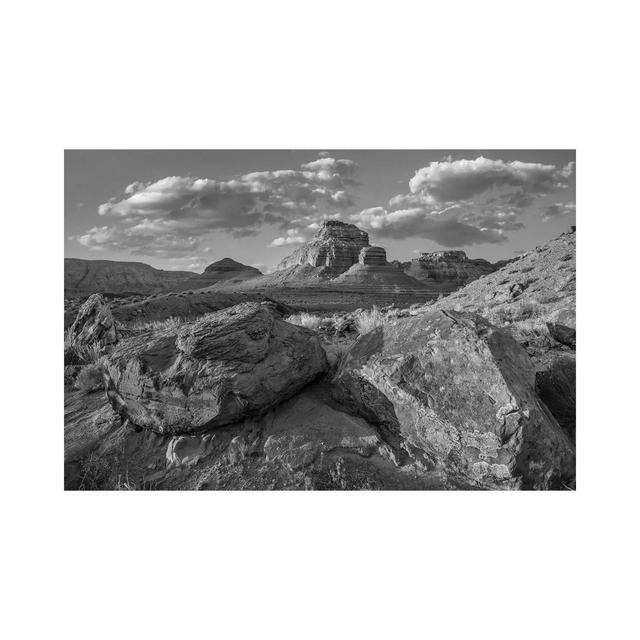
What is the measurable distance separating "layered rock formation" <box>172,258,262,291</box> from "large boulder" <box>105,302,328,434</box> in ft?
283

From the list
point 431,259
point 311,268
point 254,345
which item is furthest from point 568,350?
point 431,259

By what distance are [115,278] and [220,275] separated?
25.1 m

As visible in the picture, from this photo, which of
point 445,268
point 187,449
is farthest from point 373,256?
point 187,449

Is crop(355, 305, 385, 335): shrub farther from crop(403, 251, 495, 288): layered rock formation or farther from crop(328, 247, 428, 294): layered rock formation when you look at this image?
crop(403, 251, 495, 288): layered rock formation

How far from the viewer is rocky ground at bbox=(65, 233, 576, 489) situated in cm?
341

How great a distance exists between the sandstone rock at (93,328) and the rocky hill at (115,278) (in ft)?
284

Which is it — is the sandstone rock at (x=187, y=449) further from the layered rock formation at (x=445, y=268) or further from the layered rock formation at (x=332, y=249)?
the layered rock formation at (x=445, y=268)

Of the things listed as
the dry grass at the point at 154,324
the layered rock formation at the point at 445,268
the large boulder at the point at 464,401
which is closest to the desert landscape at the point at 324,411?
the large boulder at the point at 464,401

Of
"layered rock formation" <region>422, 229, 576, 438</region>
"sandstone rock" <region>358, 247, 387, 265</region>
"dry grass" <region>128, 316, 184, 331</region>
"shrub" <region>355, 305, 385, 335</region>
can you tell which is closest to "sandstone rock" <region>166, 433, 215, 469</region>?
"dry grass" <region>128, 316, 184, 331</region>

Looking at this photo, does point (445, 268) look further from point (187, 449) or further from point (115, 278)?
point (187, 449)

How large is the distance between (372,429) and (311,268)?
250 feet

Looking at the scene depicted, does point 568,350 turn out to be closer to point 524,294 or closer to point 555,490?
point 555,490

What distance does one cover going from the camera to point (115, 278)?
95750mm

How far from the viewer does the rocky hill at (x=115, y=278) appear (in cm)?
8744
